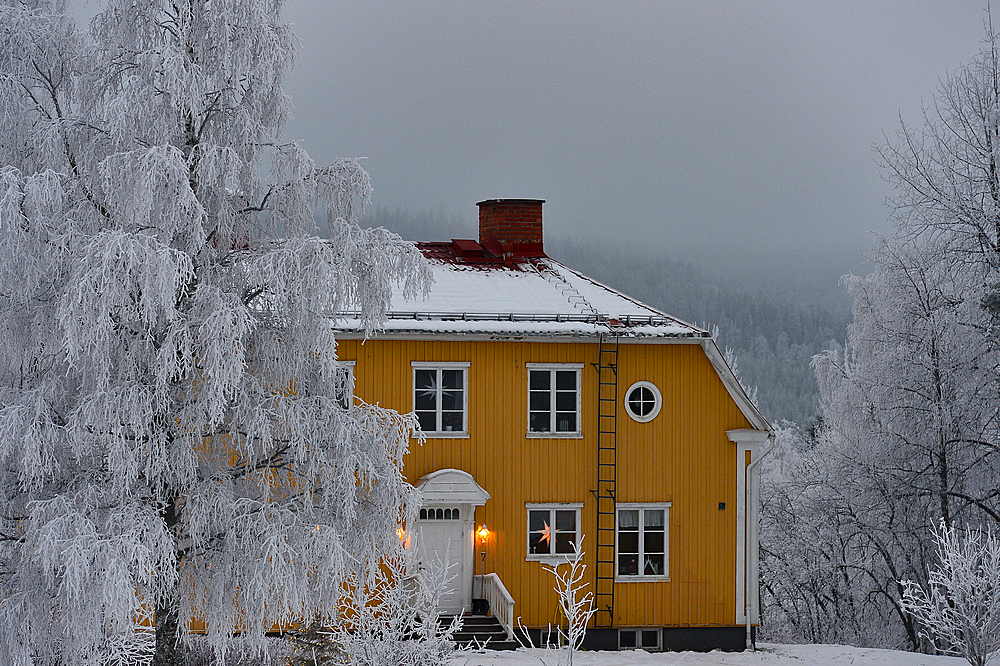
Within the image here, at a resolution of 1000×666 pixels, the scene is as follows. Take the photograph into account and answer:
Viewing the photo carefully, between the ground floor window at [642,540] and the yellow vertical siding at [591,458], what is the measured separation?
0.52ft

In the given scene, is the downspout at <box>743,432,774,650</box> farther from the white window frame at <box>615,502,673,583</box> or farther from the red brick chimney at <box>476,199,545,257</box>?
the red brick chimney at <box>476,199,545,257</box>

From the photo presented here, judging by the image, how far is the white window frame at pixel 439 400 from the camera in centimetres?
1616

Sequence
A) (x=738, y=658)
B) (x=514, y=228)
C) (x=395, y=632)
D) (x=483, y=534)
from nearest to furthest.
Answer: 1. (x=395, y=632)
2. (x=738, y=658)
3. (x=483, y=534)
4. (x=514, y=228)

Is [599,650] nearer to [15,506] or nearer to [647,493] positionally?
[647,493]

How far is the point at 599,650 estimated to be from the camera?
53.3 feet

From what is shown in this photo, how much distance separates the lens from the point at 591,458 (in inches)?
651

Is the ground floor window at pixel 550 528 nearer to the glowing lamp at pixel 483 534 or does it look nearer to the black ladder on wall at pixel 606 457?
the black ladder on wall at pixel 606 457

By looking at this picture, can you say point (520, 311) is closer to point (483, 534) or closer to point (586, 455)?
point (586, 455)

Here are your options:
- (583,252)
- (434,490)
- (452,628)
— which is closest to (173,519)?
(452,628)

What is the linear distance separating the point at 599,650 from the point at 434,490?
4.20 m

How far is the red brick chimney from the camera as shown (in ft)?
66.1

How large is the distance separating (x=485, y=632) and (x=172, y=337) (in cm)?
914

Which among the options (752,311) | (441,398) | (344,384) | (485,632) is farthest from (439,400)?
(752,311)

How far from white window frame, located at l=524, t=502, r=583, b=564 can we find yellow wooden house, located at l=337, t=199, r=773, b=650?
0.03 m
